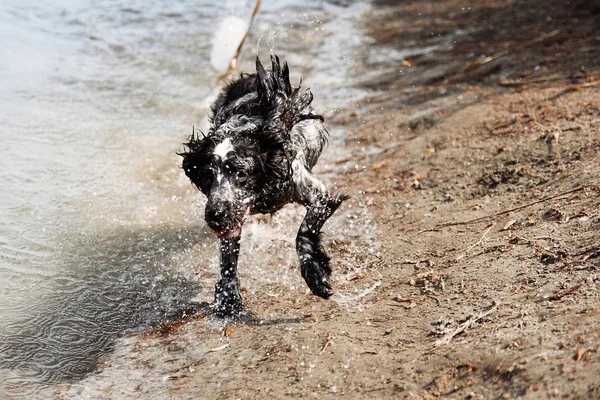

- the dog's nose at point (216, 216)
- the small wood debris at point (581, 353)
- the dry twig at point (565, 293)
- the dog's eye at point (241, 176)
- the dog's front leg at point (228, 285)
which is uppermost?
the dog's eye at point (241, 176)

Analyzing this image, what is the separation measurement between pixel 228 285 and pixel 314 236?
77 centimetres

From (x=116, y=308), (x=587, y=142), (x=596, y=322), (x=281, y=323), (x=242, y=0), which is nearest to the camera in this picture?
(x=596, y=322)

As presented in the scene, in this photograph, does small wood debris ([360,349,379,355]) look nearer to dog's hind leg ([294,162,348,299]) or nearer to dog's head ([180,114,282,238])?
dog's hind leg ([294,162,348,299])

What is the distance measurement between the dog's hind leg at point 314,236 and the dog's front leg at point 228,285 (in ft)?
1.70

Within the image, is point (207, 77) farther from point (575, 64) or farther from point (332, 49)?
point (575, 64)

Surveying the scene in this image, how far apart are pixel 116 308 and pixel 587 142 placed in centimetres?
432

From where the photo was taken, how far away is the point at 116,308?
16.7ft

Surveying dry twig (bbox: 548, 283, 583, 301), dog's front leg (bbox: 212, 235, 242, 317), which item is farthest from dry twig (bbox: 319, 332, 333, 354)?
dry twig (bbox: 548, 283, 583, 301)

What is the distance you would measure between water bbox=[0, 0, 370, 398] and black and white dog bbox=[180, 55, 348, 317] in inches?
19.4

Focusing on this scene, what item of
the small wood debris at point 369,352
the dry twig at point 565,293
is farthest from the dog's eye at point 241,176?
the dry twig at point 565,293

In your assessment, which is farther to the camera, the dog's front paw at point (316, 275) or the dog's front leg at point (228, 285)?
the dog's front leg at point (228, 285)

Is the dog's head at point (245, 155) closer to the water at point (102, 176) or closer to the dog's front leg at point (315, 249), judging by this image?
the dog's front leg at point (315, 249)

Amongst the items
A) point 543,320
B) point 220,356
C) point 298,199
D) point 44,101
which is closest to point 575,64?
point 298,199

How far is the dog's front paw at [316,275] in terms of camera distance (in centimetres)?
475
